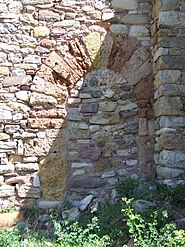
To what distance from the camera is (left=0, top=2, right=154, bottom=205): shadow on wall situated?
4.51 metres

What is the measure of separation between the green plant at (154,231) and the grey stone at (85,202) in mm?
1027

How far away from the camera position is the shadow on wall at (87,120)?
4508 millimetres

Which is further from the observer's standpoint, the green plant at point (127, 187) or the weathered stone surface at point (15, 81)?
the weathered stone surface at point (15, 81)

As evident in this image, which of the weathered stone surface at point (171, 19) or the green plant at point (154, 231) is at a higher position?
the weathered stone surface at point (171, 19)

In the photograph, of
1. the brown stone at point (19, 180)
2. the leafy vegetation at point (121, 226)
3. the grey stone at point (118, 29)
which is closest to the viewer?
the leafy vegetation at point (121, 226)

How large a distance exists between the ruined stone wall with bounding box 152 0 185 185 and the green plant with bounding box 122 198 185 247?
93cm

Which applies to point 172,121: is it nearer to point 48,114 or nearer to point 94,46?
point 94,46

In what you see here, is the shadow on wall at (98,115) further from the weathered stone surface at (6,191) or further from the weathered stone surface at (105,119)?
the weathered stone surface at (6,191)

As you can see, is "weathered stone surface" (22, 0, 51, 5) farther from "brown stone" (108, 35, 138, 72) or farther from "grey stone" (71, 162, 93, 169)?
"grey stone" (71, 162, 93, 169)

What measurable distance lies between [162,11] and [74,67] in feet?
4.25

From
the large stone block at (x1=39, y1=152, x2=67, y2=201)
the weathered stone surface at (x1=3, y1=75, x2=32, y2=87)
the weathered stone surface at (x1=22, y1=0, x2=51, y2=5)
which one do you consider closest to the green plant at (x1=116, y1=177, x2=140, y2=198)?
the large stone block at (x1=39, y1=152, x2=67, y2=201)

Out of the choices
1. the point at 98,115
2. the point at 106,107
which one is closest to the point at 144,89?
the point at 106,107

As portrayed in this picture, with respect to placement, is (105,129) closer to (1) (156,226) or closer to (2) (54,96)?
(2) (54,96)

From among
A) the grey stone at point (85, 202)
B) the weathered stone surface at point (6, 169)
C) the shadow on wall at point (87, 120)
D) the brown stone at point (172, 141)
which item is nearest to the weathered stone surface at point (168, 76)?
the shadow on wall at point (87, 120)
